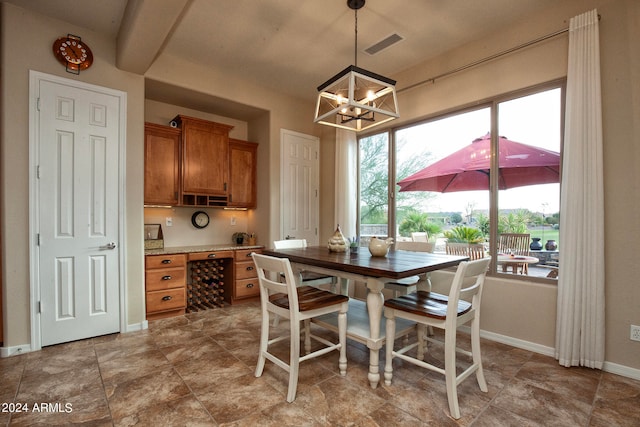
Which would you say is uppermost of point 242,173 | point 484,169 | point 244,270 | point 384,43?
point 384,43

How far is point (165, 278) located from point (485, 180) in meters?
3.76

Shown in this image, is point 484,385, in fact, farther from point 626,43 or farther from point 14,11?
point 14,11

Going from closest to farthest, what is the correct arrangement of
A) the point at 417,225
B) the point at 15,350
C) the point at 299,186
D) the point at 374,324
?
1. the point at 374,324
2. the point at 15,350
3. the point at 417,225
4. the point at 299,186

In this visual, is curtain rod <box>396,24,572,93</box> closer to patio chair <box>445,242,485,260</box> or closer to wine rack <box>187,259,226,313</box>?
patio chair <box>445,242,485,260</box>

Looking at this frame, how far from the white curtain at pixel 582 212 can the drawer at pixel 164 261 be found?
387 cm

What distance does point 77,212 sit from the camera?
2.92m

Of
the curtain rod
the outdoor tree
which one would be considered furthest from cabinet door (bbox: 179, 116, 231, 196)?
the curtain rod

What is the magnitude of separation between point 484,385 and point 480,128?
8.18 ft

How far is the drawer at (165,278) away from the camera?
3.47 metres

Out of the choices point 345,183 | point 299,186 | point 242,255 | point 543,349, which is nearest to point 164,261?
point 242,255

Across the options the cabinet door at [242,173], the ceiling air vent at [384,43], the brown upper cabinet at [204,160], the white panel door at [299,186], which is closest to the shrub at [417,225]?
the white panel door at [299,186]

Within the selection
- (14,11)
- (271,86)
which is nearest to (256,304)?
(271,86)

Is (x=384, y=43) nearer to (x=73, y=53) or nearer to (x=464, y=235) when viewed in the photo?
(x=464, y=235)

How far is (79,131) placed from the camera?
2928 mm
